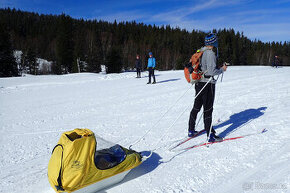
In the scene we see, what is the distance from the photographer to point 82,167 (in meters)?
2.40

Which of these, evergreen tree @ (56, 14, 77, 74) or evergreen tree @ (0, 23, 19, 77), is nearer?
evergreen tree @ (0, 23, 19, 77)

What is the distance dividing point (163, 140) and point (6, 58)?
3085cm

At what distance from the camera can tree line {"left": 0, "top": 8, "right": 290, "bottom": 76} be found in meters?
35.3

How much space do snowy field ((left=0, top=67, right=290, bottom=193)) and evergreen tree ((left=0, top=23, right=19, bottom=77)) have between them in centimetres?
2334

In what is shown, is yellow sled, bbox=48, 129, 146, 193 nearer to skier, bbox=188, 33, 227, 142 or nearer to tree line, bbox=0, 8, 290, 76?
skier, bbox=188, 33, 227, 142

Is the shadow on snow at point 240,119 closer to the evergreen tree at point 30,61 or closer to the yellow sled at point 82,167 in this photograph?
the yellow sled at point 82,167

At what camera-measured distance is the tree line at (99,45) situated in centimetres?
A: 3528

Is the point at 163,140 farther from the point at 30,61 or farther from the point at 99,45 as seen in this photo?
the point at 30,61

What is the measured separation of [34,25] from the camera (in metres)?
73.1

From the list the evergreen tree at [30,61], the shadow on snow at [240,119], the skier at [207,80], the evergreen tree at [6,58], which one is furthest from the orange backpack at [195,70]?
the evergreen tree at [30,61]

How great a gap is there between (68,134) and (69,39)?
1917 inches

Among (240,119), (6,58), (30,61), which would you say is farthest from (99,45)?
(240,119)

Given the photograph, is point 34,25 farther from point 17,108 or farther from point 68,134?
point 68,134

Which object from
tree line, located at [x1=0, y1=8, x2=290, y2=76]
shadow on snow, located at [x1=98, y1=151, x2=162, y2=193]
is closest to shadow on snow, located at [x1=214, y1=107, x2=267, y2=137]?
shadow on snow, located at [x1=98, y1=151, x2=162, y2=193]
